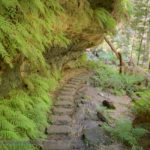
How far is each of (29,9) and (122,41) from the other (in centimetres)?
1409

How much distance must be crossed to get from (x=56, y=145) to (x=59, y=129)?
0.46 meters

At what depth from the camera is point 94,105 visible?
14.7 ft

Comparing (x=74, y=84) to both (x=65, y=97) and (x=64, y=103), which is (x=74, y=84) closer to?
(x=65, y=97)

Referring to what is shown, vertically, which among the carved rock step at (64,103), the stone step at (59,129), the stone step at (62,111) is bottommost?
the stone step at (59,129)

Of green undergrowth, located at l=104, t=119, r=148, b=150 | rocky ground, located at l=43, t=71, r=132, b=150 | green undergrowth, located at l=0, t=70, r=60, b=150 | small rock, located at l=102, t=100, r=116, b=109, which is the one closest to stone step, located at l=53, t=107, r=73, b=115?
rocky ground, located at l=43, t=71, r=132, b=150

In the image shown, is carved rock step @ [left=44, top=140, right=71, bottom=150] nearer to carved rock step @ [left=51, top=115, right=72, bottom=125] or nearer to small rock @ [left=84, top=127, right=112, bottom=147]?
small rock @ [left=84, top=127, right=112, bottom=147]

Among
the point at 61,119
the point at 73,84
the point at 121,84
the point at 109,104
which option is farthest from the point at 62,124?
the point at 121,84

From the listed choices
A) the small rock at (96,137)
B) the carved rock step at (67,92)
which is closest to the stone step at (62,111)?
the small rock at (96,137)

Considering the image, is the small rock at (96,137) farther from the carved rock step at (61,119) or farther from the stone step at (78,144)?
the carved rock step at (61,119)

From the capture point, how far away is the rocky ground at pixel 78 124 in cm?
279

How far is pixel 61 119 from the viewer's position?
11.1 feet

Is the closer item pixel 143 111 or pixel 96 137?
pixel 96 137

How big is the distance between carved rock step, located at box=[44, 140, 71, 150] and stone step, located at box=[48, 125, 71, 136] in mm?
261

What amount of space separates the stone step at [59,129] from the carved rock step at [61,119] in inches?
5.2
